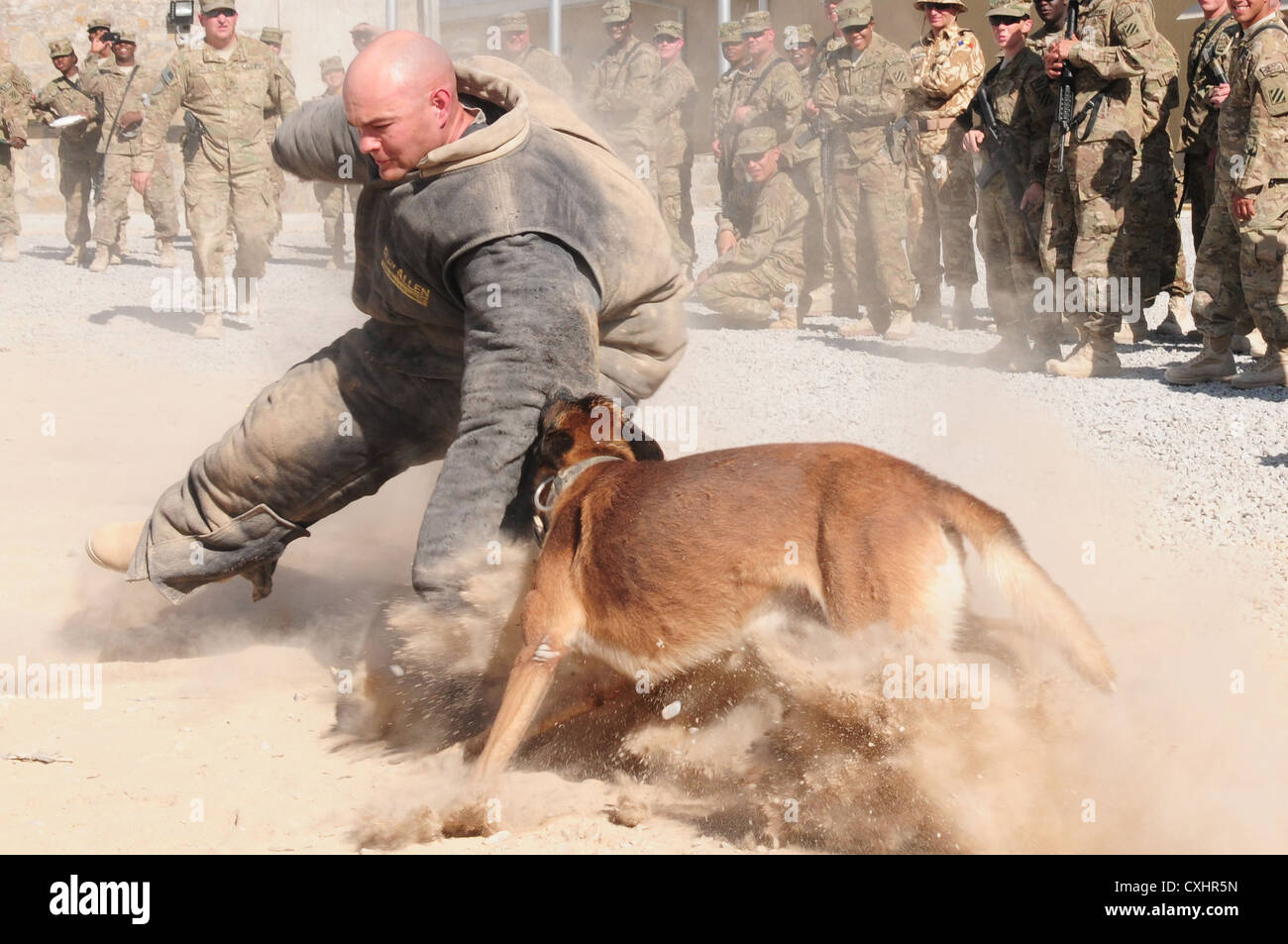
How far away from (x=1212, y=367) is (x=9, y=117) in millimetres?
13519

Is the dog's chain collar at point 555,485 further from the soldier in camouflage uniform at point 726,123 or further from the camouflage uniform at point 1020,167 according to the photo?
the soldier in camouflage uniform at point 726,123

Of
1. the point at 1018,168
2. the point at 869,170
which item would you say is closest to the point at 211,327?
the point at 869,170

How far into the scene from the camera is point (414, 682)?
374 cm

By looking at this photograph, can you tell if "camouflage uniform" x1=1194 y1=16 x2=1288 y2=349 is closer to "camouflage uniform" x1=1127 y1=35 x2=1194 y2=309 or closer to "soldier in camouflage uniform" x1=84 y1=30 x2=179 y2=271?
"camouflage uniform" x1=1127 y1=35 x2=1194 y2=309

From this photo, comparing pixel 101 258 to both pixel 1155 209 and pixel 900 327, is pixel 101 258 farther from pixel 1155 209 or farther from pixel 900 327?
pixel 1155 209

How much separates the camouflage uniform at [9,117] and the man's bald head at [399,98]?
14.0 metres

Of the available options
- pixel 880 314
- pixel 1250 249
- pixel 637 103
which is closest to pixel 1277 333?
pixel 1250 249

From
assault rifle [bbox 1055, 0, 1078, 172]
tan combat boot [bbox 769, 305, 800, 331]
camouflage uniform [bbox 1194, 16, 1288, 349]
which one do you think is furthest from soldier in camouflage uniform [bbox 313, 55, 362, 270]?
camouflage uniform [bbox 1194, 16, 1288, 349]

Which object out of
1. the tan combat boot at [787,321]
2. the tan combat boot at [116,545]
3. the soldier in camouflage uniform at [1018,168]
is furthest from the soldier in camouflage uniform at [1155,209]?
the tan combat boot at [116,545]

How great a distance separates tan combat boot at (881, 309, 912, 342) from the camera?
10477 millimetres

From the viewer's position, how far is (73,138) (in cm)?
1595

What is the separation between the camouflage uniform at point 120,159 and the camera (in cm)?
1465

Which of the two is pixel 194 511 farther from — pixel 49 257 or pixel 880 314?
pixel 49 257

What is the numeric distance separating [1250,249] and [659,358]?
4.93 metres
